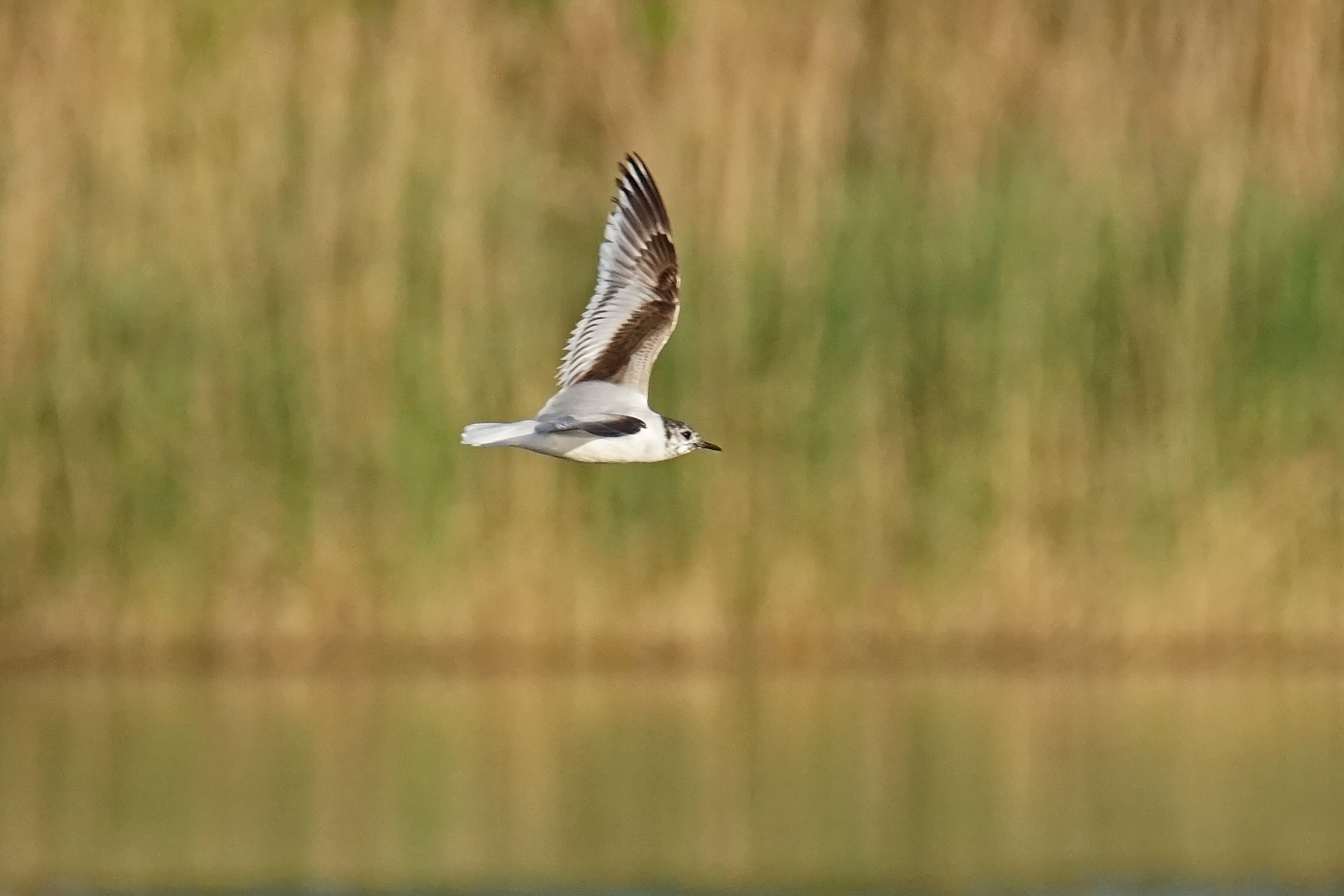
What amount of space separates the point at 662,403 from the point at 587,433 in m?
3.38

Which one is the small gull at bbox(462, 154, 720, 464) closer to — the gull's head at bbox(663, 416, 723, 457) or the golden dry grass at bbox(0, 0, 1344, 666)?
the gull's head at bbox(663, 416, 723, 457)

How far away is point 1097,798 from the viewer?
7094 mm

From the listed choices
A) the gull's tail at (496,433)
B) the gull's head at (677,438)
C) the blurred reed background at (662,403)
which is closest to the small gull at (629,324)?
the gull's head at (677,438)

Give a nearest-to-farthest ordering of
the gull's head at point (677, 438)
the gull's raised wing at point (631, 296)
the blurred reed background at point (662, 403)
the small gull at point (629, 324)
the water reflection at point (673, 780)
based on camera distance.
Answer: the gull's head at point (677, 438), the small gull at point (629, 324), the gull's raised wing at point (631, 296), the water reflection at point (673, 780), the blurred reed background at point (662, 403)

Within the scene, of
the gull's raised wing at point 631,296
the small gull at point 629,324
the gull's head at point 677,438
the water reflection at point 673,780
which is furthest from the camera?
the water reflection at point 673,780

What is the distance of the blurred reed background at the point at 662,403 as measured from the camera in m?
7.84

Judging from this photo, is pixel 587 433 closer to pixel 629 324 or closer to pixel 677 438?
pixel 677 438

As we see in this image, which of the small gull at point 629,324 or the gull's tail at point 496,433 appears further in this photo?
the small gull at point 629,324

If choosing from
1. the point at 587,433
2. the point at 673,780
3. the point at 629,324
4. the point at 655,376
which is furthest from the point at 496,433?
the point at 655,376

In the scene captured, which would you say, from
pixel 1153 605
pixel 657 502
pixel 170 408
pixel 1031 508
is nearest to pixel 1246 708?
pixel 1153 605

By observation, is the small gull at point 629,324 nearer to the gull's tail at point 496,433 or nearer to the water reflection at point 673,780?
the gull's tail at point 496,433

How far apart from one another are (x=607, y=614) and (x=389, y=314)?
4.19ft

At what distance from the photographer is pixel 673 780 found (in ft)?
24.1

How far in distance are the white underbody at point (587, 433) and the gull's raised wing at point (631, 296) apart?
54mm
